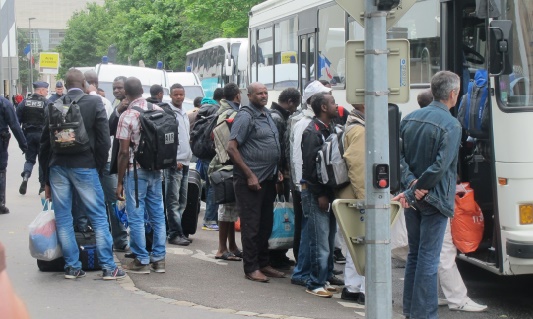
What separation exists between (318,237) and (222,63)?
74.7 ft

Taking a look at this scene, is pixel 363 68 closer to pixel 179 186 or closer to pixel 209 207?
pixel 179 186

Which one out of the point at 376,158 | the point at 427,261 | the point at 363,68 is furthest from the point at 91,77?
the point at 376,158

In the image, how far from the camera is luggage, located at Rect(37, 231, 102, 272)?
8.79 meters

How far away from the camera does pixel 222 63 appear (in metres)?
30.4

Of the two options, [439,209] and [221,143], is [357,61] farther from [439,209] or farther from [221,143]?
[221,143]

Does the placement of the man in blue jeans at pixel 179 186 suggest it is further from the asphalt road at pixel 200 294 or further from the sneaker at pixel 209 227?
the sneaker at pixel 209 227

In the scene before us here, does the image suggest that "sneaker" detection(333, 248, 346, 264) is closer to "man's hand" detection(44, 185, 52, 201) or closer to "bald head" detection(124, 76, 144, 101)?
"bald head" detection(124, 76, 144, 101)

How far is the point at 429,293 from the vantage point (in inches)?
276

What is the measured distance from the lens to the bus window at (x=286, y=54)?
1477 cm

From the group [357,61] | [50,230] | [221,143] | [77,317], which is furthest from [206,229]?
[357,61]

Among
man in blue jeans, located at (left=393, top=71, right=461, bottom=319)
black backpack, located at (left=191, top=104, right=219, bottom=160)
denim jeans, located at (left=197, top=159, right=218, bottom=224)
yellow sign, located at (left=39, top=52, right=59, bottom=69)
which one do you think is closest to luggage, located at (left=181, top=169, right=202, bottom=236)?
black backpack, located at (left=191, top=104, right=219, bottom=160)

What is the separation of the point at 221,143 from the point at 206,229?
3.17 meters

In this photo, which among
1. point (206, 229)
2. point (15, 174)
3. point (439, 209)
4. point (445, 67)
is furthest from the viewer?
point (15, 174)

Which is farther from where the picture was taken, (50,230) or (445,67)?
(445,67)
